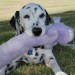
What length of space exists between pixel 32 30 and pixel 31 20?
293 mm

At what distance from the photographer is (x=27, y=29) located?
549 cm

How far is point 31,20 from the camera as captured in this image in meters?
5.56

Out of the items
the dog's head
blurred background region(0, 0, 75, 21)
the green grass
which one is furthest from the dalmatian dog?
blurred background region(0, 0, 75, 21)

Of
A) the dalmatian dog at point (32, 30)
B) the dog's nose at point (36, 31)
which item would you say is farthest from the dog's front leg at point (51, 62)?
the dog's nose at point (36, 31)

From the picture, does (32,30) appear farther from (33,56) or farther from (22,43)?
(33,56)

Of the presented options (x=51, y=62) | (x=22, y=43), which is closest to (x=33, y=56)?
(x=51, y=62)

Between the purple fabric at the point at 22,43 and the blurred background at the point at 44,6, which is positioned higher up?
the purple fabric at the point at 22,43

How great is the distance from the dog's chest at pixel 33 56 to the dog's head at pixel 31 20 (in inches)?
16.3

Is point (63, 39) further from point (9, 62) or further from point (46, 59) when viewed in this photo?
point (9, 62)

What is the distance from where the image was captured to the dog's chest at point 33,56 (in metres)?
5.82

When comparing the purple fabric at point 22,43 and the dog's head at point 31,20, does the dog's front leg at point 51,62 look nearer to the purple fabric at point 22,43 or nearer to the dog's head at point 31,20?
the purple fabric at point 22,43

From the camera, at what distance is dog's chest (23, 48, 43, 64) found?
5824 mm

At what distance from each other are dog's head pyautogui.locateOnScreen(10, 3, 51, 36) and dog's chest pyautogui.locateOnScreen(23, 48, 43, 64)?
414 mm

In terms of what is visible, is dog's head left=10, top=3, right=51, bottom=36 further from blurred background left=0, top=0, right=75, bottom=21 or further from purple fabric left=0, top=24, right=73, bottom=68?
blurred background left=0, top=0, right=75, bottom=21
